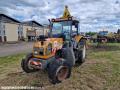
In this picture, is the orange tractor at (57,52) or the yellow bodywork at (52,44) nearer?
the orange tractor at (57,52)

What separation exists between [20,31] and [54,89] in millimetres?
37564

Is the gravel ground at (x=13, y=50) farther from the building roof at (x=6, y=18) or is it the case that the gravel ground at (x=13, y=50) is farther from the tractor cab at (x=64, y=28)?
the building roof at (x=6, y=18)

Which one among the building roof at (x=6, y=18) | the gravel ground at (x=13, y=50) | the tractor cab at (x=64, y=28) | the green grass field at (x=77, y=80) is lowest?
the gravel ground at (x=13, y=50)

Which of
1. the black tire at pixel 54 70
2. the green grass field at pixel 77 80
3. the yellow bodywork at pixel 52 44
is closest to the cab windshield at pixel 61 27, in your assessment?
the yellow bodywork at pixel 52 44

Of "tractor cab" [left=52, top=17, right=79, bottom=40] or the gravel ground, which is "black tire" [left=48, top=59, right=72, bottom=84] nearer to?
"tractor cab" [left=52, top=17, right=79, bottom=40]

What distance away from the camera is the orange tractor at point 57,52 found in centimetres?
619

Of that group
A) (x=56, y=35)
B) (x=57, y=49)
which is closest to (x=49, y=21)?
(x=56, y=35)

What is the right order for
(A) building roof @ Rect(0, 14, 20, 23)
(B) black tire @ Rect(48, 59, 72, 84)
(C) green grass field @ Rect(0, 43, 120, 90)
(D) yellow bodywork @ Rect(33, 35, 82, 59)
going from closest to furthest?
1. (C) green grass field @ Rect(0, 43, 120, 90)
2. (B) black tire @ Rect(48, 59, 72, 84)
3. (D) yellow bodywork @ Rect(33, 35, 82, 59)
4. (A) building roof @ Rect(0, 14, 20, 23)

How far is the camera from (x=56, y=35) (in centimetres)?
785

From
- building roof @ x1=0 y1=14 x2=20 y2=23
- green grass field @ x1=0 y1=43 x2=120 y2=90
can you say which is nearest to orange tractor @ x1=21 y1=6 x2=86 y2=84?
green grass field @ x1=0 y1=43 x2=120 y2=90

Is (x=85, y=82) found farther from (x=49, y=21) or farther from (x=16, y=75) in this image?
(x=49, y=21)

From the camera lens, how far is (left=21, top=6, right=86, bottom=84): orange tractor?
244 inches

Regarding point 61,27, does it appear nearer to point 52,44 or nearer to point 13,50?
point 52,44

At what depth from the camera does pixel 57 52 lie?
6.93m
